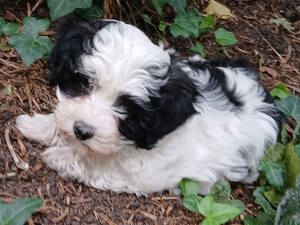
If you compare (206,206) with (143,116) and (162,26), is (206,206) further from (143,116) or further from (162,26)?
(162,26)

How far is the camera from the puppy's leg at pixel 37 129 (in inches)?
168

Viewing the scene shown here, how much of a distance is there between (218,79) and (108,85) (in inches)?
41.1

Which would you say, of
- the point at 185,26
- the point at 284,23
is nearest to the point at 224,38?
the point at 185,26

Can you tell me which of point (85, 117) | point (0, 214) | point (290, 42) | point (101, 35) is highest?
point (101, 35)

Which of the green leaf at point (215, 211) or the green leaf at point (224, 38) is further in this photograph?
the green leaf at point (224, 38)

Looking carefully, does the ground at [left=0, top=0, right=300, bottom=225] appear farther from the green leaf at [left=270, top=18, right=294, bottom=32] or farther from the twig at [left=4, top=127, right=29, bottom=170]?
the green leaf at [left=270, top=18, right=294, bottom=32]

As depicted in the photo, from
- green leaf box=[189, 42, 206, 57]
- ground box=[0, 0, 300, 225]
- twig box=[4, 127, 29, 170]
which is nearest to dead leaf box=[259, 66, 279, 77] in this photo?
ground box=[0, 0, 300, 225]

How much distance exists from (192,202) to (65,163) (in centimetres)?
80

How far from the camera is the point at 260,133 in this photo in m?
4.48

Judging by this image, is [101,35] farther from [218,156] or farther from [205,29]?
[205,29]

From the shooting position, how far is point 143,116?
3637mm

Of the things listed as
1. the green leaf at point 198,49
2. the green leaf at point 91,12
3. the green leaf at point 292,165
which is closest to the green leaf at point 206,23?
the green leaf at point 198,49

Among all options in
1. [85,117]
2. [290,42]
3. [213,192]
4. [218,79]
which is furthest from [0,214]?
[290,42]

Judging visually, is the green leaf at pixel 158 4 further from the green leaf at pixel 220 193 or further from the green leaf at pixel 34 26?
the green leaf at pixel 220 193
